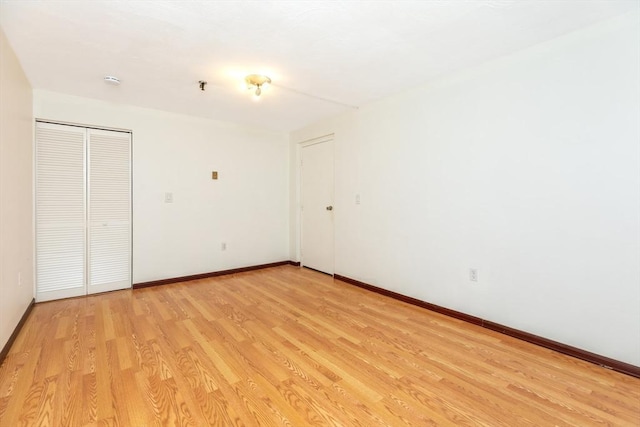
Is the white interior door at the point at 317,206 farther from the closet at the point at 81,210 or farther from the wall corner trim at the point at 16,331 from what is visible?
the wall corner trim at the point at 16,331

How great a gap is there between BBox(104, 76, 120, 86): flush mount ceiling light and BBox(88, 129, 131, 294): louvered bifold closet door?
0.87 metres

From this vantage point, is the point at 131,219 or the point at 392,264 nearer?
the point at 392,264

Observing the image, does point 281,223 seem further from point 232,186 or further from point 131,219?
point 131,219

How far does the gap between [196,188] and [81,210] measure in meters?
1.31

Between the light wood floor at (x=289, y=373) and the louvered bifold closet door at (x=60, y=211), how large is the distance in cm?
45

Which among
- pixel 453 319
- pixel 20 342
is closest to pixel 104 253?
pixel 20 342

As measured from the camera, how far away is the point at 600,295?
207 cm

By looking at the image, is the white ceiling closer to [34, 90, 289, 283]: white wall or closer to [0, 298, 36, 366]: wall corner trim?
[34, 90, 289, 283]: white wall

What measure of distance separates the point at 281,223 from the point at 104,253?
8.16ft

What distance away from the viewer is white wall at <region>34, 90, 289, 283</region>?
375 cm

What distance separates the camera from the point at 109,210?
3.65m

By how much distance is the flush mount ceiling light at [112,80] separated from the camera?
2854mm

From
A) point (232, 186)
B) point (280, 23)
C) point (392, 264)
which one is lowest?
point (392, 264)

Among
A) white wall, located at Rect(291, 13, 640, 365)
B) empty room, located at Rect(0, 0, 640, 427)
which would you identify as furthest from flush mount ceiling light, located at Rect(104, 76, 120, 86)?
white wall, located at Rect(291, 13, 640, 365)
